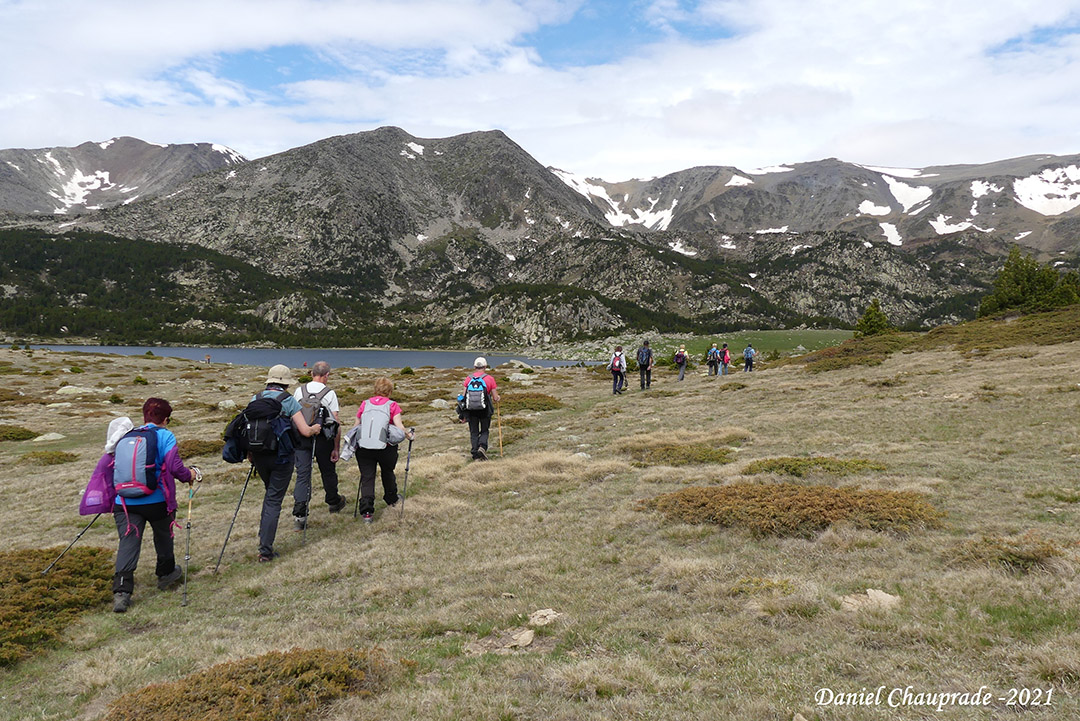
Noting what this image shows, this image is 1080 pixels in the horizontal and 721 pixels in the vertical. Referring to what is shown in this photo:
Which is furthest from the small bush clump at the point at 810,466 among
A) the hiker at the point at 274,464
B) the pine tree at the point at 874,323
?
the pine tree at the point at 874,323

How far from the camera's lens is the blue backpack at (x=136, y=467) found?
916 cm

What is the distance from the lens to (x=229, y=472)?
20094mm

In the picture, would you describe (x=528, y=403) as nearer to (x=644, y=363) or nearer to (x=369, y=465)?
(x=644, y=363)

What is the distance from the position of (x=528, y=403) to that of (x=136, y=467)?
2611cm

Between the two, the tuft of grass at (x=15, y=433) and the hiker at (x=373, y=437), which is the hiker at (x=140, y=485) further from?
the tuft of grass at (x=15, y=433)

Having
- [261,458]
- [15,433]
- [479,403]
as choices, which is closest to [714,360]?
[479,403]

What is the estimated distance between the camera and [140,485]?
919 cm

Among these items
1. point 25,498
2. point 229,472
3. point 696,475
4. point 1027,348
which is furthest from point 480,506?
point 1027,348

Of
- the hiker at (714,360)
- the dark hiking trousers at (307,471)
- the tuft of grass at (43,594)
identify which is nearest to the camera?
the tuft of grass at (43,594)

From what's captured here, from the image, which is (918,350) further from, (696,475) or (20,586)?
(20,586)

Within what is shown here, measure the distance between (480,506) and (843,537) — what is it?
8778 millimetres

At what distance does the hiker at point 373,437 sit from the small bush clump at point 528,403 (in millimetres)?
18800

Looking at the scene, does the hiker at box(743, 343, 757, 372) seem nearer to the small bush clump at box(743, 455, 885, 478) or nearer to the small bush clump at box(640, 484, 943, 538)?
the small bush clump at box(743, 455, 885, 478)

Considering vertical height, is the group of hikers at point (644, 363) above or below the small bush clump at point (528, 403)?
above
